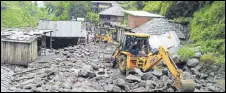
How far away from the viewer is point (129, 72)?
18266 millimetres

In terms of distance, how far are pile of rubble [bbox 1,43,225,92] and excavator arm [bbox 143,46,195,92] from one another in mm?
418

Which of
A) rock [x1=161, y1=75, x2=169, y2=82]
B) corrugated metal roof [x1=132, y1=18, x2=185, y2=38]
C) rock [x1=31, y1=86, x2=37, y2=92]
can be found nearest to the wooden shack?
rock [x1=31, y1=86, x2=37, y2=92]

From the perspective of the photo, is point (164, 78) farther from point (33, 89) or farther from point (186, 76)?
point (33, 89)

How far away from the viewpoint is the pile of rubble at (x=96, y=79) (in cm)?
1531

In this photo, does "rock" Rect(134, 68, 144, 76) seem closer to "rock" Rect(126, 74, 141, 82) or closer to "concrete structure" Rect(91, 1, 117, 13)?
"rock" Rect(126, 74, 141, 82)

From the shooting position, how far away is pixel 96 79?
17438mm

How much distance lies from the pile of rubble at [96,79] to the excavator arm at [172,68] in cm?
42

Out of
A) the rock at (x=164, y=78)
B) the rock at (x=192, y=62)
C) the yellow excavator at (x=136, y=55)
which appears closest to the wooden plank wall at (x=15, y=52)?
the yellow excavator at (x=136, y=55)

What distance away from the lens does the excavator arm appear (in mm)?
14305

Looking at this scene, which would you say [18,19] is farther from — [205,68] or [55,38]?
[205,68]

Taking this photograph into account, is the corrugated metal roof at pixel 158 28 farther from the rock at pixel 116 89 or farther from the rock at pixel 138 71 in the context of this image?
the rock at pixel 116 89

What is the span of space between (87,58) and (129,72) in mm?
7964

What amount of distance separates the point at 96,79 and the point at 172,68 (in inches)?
151

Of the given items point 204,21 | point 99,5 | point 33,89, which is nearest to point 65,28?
point 204,21
